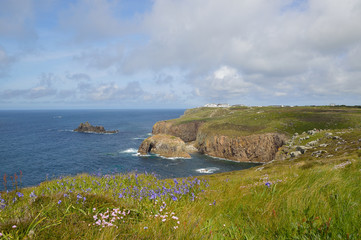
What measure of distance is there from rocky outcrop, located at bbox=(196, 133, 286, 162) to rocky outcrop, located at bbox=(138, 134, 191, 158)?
690 inches

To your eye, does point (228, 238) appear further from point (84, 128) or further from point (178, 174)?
point (84, 128)

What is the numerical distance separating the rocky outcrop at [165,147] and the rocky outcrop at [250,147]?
17517 millimetres

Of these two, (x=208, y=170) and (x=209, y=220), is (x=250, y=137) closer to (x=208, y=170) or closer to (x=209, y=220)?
(x=208, y=170)

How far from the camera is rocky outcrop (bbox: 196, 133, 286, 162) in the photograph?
89.0 metres

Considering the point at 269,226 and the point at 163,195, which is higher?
the point at 269,226

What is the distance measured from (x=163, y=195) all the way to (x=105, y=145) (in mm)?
110278

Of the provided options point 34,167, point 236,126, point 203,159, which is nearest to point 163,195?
point 34,167

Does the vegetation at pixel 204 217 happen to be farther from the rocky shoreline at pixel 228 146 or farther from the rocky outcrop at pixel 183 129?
the rocky outcrop at pixel 183 129

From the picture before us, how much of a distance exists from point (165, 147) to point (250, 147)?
40.1 metres

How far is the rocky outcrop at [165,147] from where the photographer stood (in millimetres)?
93938

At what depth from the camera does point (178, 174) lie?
2682 inches

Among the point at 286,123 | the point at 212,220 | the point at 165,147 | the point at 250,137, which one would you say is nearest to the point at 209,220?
the point at 212,220

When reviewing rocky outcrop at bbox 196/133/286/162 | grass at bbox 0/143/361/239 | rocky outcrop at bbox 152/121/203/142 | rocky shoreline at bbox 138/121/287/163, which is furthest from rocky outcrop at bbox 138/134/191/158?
grass at bbox 0/143/361/239

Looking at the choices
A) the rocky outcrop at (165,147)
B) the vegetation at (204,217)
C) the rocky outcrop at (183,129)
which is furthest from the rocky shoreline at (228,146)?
the vegetation at (204,217)
